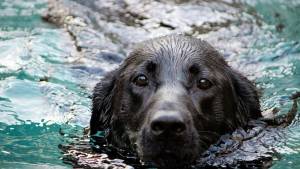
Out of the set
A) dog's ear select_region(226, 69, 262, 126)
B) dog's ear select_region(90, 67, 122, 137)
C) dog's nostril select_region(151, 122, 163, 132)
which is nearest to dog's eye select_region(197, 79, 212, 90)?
dog's ear select_region(226, 69, 262, 126)

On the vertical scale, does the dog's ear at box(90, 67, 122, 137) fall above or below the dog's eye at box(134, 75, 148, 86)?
below

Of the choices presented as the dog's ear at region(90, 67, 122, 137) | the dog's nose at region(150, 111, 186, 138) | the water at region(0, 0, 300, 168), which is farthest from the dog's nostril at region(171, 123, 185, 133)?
the dog's ear at region(90, 67, 122, 137)

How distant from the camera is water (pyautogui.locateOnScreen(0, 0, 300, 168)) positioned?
17.0 ft

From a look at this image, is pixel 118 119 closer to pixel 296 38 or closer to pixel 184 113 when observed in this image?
pixel 184 113

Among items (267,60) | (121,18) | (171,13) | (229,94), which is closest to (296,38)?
(267,60)

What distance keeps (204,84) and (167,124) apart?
1010 mm

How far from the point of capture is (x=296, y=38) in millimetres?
8352

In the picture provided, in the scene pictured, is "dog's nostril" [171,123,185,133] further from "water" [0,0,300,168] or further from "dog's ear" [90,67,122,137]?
"dog's ear" [90,67,122,137]

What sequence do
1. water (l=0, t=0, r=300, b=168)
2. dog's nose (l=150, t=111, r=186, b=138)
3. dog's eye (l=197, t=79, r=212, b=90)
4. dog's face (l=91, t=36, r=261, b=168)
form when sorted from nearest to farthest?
dog's nose (l=150, t=111, r=186, b=138), dog's face (l=91, t=36, r=261, b=168), dog's eye (l=197, t=79, r=212, b=90), water (l=0, t=0, r=300, b=168)

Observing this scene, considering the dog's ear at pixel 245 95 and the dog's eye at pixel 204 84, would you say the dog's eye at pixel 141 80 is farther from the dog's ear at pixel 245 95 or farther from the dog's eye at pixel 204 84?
the dog's ear at pixel 245 95

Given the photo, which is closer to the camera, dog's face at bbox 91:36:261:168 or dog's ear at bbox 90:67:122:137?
dog's face at bbox 91:36:261:168

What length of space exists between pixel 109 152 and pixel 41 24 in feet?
15.9

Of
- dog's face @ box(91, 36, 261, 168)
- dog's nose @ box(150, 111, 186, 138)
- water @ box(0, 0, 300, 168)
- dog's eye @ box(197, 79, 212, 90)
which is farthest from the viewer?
water @ box(0, 0, 300, 168)

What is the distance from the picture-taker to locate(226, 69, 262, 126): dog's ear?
5230 mm
